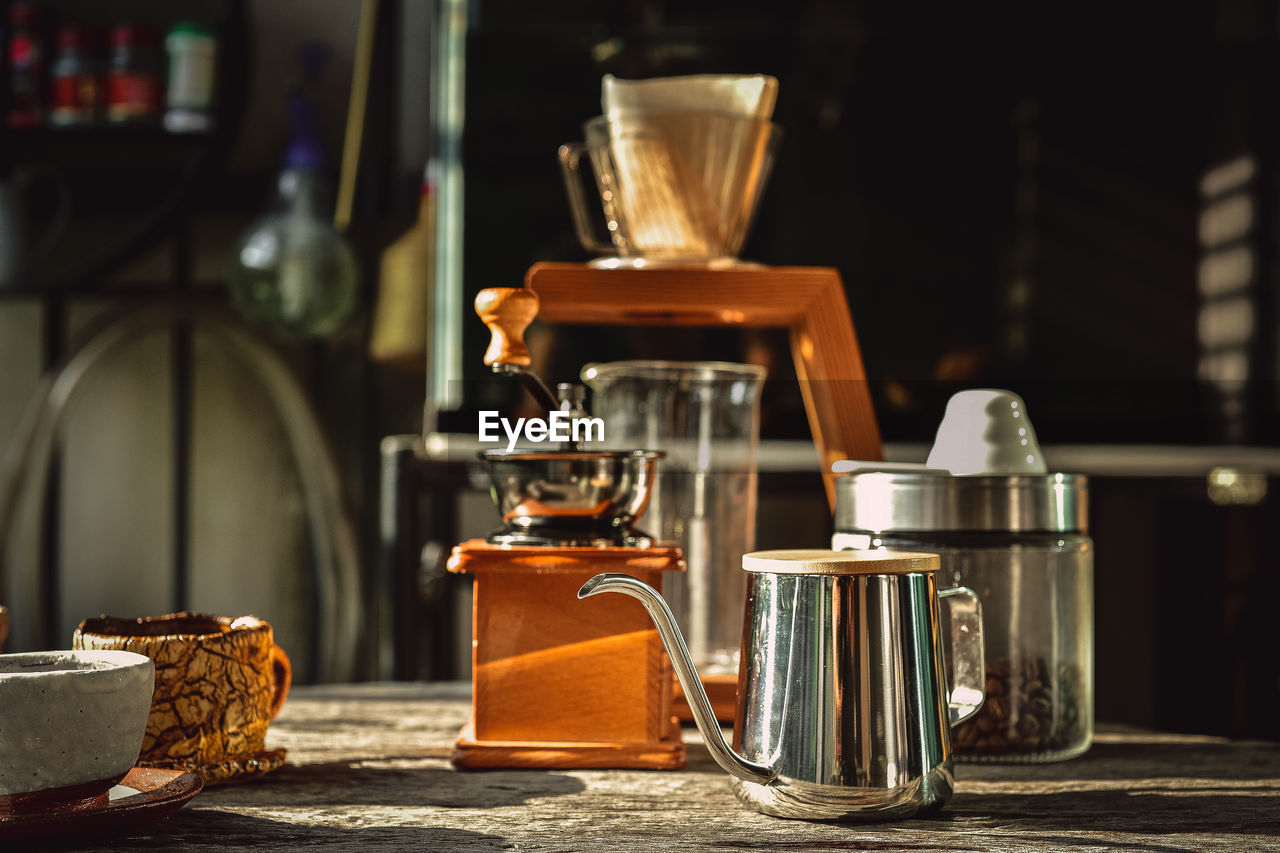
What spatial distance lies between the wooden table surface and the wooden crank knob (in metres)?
0.27

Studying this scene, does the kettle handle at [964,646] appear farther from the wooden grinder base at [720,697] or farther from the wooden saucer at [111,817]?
the wooden saucer at [111,817]

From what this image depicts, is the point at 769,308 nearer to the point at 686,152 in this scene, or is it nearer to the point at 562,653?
the point at 686,152

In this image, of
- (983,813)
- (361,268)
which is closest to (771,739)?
(983,813)

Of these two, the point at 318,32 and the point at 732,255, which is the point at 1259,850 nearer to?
the point at 732,255

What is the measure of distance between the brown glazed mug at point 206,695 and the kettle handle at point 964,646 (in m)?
0.41

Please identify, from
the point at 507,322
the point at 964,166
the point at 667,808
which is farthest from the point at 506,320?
the point at 964,166

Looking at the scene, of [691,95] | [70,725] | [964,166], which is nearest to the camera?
[70,725]

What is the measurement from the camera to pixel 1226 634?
66.2 inches

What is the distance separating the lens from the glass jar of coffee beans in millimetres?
761

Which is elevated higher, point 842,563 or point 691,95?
point 691,95

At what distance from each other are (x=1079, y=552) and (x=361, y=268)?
154cm

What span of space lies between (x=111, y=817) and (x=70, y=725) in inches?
2.0

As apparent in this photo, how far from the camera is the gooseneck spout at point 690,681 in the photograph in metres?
0.60

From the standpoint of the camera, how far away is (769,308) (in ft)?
2.94
